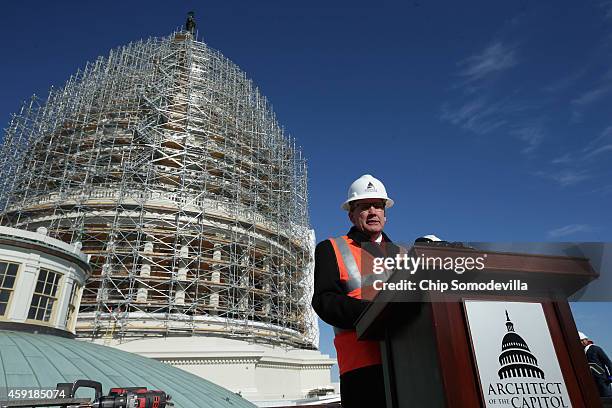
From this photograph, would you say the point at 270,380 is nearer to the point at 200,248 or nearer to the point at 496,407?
the point at 200,248

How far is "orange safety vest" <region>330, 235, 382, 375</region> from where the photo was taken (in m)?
2.04

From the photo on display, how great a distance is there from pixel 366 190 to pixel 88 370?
30.0ft

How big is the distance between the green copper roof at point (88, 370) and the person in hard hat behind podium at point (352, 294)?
311 inches

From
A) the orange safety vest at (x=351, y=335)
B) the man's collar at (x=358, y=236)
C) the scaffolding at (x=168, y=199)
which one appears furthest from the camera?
the scaffolding at (x=168, y=199)

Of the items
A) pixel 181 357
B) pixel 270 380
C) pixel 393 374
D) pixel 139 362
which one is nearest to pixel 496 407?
pixel 393 374

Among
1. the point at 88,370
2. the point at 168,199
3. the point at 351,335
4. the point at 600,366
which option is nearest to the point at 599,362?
the point at 600,366

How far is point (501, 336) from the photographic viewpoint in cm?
141

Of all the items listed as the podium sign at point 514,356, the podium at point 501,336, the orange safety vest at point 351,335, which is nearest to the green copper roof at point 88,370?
the orange safety vest at point 351,335

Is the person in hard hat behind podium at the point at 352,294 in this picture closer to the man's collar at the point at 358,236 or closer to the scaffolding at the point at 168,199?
the man's collar at the point at 358,236

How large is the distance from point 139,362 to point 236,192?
52.8 ft

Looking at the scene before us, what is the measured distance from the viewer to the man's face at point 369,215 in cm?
248

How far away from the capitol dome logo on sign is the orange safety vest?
700mm

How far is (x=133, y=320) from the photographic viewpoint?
2034 centimetres

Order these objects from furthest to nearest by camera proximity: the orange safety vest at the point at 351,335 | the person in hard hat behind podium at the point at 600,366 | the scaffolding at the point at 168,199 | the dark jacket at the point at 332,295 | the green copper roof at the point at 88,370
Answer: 1. the scaffolding at the point at 168,199
2. the green copper roof at the point at 88,370
3. the person in hard hat behind podium at the point at 600,366
4. the orange safety vest at the point at 351,335
5. the dark jacket at the point at 332,295
